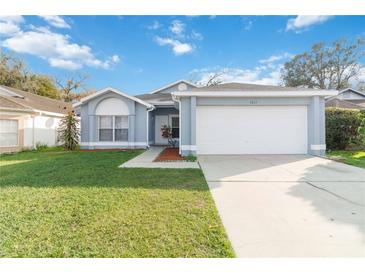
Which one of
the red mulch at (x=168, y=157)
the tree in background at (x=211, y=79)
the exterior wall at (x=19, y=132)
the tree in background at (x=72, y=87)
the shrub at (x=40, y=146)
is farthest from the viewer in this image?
the tree in background at (x=72, y=87)

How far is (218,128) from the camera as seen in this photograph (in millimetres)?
10336

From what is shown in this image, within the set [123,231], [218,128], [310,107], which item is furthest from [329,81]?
[123,231]

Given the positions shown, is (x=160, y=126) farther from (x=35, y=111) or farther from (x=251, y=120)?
(x=35, y=111)

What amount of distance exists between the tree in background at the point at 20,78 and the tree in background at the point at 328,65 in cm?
4019

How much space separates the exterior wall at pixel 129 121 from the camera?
13.1 m

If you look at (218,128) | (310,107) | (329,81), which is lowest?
(218,128)

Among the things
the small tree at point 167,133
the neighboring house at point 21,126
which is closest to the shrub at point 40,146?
the neighboring house at point 21,126

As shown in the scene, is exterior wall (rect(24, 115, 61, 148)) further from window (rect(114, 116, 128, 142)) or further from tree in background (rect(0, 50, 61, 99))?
tree in background (rect(0, 50, 61, 99))

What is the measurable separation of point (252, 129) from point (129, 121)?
24.3 ft

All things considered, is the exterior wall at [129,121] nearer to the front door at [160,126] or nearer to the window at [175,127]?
the front door at [160,126]

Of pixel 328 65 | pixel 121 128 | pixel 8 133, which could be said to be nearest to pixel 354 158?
pixel 121 128
